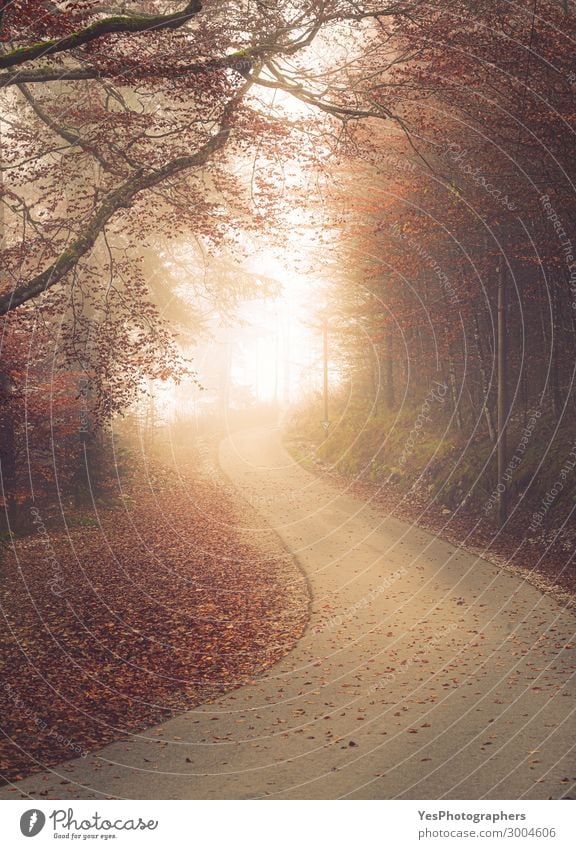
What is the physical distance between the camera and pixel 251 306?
26.2m

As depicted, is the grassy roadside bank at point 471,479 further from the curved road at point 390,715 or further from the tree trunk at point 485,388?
the curved road at point 390,715

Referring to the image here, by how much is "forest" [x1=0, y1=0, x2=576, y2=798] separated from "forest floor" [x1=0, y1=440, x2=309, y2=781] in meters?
0.06

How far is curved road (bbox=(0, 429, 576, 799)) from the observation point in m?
6.01

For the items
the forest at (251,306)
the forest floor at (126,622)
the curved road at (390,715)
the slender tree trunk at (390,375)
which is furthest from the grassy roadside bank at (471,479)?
the forest floor at (126,622)

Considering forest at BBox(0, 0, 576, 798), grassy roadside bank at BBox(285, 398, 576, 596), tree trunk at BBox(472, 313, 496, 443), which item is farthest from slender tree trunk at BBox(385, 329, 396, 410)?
tree trunk at BBox(472, 313, 496, 443)

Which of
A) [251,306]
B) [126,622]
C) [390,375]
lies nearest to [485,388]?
[390,375]

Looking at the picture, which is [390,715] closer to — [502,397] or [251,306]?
[502,397]

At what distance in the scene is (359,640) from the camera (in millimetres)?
10008

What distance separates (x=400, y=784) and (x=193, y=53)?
8.57m

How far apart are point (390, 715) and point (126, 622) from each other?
4.90m

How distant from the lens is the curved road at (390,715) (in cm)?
601

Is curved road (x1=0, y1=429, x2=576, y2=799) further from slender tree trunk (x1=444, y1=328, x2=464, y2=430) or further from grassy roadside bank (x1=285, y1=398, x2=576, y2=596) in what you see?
slender tree trunk (x1=444, y1=328, x2=464, y2=430)

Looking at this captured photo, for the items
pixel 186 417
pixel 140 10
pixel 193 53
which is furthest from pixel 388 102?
pixel 186 417

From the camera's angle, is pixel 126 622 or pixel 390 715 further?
pixel 126 622
